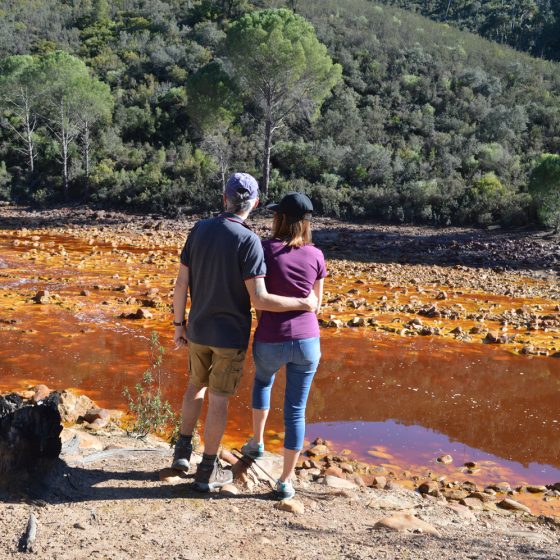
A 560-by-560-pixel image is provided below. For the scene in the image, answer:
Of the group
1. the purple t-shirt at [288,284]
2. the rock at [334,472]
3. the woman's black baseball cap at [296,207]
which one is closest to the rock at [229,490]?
the purple t-shirt at [288,284]

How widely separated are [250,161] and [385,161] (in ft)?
21.5

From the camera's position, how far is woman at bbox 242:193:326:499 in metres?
3.55

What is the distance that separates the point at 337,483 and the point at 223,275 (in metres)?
1.76

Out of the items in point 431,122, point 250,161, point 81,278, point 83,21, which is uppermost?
point 83,21

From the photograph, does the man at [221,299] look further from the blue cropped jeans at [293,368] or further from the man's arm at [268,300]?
the blue cropped jeans at [293,368]

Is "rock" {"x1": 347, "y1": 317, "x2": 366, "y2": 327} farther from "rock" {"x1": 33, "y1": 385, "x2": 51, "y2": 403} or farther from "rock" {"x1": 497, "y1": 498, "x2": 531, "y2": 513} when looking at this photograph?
"rock" {"x1": 497, "y1": 498, "x2": 531, "y2": 513}

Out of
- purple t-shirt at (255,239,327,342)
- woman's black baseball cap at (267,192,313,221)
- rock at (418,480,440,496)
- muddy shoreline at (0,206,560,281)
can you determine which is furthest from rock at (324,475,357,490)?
muddy shoreline at (0,206,560,281)

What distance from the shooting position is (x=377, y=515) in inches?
147

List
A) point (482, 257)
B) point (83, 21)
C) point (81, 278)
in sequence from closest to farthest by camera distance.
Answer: point (81, 278), point (482, 257), point (83, 21)

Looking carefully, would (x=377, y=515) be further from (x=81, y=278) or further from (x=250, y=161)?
(x=250, y=161)

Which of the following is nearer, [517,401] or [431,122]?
[517,401]

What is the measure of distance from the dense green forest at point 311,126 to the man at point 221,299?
17427 millimetres

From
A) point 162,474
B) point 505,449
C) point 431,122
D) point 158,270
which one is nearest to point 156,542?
point 162,474

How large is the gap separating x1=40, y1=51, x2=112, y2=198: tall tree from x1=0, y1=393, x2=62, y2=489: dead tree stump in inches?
1034
